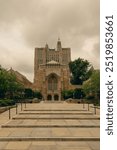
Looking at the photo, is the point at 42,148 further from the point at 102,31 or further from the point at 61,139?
Answer: the point at 102,31

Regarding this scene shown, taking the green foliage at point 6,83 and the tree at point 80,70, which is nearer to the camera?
the green foliage at point 6,83

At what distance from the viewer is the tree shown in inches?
3553

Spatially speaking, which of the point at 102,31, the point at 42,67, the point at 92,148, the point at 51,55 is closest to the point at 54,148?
the point at 92,148

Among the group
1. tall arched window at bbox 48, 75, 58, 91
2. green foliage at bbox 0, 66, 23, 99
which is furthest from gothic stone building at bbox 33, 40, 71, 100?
green foliage at bbox 0, 66, 23, 99

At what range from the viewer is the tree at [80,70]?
90.2 m

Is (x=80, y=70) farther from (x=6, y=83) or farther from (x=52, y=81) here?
(x=6, y=83)

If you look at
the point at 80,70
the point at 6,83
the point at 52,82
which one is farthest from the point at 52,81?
the point at 6,83

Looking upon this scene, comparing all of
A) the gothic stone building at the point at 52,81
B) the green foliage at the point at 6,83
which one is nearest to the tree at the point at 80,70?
the gothic stone building at the point at 52,81

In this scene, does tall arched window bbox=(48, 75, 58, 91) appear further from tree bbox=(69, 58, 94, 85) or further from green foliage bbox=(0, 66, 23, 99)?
green foliage bbox=(0, 66, 23, 99)

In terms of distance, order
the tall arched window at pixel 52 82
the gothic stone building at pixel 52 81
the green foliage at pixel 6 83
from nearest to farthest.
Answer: the green foliage at pixel 6 83
the gothic stone building at pixel 52 81
the tall arched window at pixel 52 82

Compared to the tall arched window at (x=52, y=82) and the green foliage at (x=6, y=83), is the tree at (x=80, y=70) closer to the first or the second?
the tall arched window at (x=52, y=82)

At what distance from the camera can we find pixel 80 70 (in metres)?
90.2

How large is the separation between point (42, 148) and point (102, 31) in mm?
6062

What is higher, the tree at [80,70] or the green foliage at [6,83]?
the tree at [80,70]
